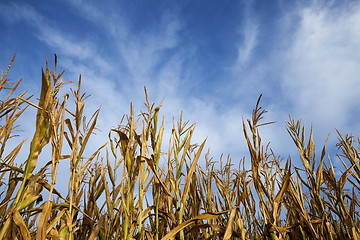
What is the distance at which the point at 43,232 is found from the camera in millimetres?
1046

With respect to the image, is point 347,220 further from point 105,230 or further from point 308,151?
point 105,230

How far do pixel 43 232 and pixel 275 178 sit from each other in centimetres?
147

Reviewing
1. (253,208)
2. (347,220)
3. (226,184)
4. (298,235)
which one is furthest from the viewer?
(226,184)

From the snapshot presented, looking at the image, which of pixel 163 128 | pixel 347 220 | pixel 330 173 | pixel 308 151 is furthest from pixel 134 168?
pixel 330 173

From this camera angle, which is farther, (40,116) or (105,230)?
(105,230)

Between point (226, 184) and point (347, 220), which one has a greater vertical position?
point (226, 184)

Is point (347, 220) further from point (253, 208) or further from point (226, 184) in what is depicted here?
point (226, 184)

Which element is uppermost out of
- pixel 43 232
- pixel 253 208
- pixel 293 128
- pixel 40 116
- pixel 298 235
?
pixel 293 128

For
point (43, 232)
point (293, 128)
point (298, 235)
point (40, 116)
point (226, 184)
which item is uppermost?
point (293, 128)

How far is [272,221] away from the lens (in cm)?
137

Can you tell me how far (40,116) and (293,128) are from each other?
157 cm

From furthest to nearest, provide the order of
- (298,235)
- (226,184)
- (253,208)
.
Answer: (226,184) < (253,208) < (298,235)

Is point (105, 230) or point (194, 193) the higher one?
point (194, 193)

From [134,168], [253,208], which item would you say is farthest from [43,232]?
[253,208]
